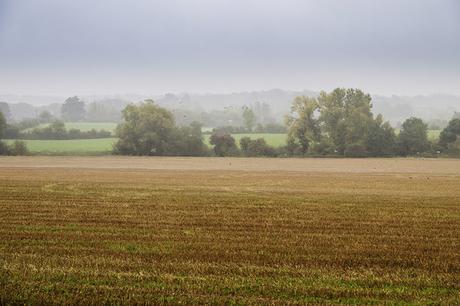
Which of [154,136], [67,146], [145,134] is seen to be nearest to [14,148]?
[67,146]

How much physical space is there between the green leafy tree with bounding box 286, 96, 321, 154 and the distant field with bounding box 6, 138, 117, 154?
2879 cm

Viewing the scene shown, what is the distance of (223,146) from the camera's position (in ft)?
253

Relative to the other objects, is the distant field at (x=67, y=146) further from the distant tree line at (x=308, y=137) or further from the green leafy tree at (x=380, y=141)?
the green leafy tree at (x=380, y=141)

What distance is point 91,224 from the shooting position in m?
16.3

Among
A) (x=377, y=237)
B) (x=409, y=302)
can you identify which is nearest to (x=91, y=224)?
(x=377, y=237)

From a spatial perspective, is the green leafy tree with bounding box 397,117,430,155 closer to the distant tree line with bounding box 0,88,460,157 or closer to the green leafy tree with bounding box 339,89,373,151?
the distant tree line with bounding box 0,88,460,157

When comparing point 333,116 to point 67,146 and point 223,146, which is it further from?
point 67,146

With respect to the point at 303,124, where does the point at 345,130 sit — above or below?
below

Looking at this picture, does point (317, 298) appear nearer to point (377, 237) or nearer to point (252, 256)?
point (252, 256)

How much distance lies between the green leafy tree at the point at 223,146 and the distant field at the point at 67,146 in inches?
647

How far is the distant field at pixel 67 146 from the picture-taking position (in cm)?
7875

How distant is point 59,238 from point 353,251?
25.8 feet

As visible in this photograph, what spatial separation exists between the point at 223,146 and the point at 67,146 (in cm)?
2725

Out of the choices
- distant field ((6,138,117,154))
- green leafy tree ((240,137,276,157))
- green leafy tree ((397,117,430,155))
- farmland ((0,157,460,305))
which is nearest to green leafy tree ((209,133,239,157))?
green leafy tree ((240,137,276,157))
